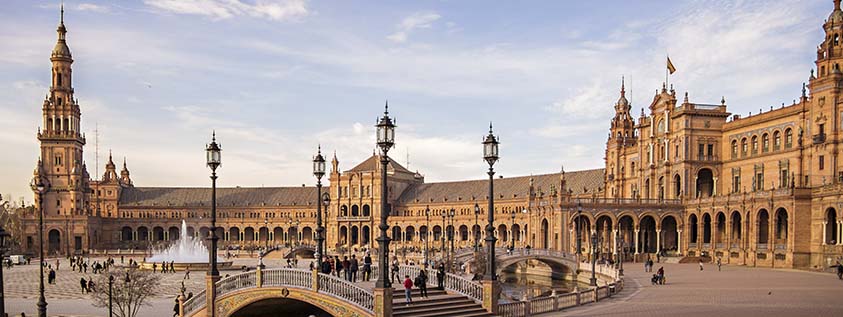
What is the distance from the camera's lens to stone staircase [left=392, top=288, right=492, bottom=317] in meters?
28.2

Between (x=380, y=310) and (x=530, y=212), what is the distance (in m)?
66.3

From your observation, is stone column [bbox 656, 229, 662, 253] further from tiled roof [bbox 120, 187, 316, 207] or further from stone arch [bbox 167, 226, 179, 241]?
stone arch [bbox 167, 226, 179, 241]

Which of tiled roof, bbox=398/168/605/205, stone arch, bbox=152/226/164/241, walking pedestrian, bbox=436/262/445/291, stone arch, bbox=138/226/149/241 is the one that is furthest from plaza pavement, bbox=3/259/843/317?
stone arch, bbox=152/226/164/241

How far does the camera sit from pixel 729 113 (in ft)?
282

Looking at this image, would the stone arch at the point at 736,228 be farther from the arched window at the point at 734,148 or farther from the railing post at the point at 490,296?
the railing post at the point at 490,296

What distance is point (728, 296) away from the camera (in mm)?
40656

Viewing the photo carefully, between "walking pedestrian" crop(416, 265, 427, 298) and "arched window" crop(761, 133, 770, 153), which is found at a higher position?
"arched window" crop(761, 133, 770, 153)

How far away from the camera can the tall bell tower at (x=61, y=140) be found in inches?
5212

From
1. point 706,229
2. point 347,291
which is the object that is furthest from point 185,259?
point 347,291

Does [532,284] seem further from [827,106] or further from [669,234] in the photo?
[827,106]

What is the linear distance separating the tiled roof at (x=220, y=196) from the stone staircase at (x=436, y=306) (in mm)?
124744

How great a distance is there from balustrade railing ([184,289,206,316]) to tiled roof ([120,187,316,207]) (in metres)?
120

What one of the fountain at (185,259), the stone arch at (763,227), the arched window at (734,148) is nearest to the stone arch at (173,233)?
the fountain at (185,259)

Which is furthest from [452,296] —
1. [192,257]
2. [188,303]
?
[192,257]
